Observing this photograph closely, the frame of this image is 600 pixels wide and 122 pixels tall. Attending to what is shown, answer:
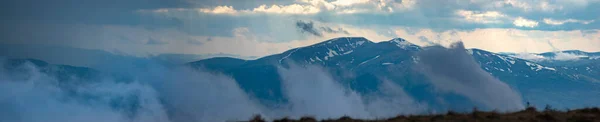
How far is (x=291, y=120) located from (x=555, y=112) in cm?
1688

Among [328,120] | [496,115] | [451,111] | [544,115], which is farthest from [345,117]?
[544,115]

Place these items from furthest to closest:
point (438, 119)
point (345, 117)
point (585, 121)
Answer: point (345, 117) < point (438, 119) < point (585, 121)

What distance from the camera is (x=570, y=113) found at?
38719 mm

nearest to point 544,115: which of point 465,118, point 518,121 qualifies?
point 518,121

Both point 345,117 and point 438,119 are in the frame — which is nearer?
point 438,119

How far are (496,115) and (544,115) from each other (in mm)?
2786

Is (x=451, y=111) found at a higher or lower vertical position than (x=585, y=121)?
higher

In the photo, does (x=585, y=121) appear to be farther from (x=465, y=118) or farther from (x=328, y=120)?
(x=328, y=120)

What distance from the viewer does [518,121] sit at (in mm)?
35875

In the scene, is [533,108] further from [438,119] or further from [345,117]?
[345,117]

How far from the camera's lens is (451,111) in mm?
39938

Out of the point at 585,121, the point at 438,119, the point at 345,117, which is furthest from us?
the point at 345,117

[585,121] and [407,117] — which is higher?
[407,117]

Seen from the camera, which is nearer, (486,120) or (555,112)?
(486,120)
